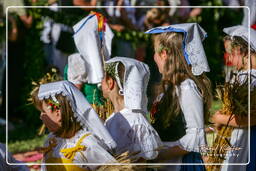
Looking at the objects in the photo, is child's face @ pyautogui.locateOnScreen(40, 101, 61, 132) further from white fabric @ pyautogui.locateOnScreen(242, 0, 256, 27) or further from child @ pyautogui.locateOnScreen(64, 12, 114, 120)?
white fabric @ pyautogui.locateOnScreen(242, 0, 256, 27)

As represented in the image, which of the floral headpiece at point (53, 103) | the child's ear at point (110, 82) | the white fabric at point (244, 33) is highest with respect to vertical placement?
the white fabric at point (244, 33)

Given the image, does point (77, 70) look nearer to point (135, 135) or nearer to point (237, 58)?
point (135, 135)

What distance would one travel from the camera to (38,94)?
3746mm

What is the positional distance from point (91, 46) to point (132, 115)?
0.51 meters

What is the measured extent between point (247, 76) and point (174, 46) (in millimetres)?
422

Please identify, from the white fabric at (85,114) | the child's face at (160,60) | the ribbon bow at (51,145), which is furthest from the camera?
the child's face at (160,60)

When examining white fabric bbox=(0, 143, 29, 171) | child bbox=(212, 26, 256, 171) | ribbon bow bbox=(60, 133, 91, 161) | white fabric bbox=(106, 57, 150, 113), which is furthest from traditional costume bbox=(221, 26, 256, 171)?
white fabric bbox=(0, 143, 29, 171)

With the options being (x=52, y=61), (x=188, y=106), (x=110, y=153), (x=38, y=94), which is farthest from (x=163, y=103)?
(x=52, y=61)

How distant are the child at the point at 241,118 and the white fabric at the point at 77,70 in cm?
79

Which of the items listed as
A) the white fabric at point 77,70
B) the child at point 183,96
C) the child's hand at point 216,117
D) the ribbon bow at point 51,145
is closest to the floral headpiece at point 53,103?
the ribbon bow at point 51,145

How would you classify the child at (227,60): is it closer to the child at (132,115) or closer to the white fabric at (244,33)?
the white fabric at (244,33)

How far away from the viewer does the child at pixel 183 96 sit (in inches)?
146

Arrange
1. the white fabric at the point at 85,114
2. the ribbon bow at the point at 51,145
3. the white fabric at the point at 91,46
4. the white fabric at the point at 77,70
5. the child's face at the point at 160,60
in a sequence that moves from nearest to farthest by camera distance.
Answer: the white fabric at the point at 85,114, the ribbon bow at the point at 51,145, the child's face at the point at 160,60, the white fabric at the point at 91,46, the white fabric at the point at 77,70

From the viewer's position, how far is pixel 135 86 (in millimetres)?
3682
